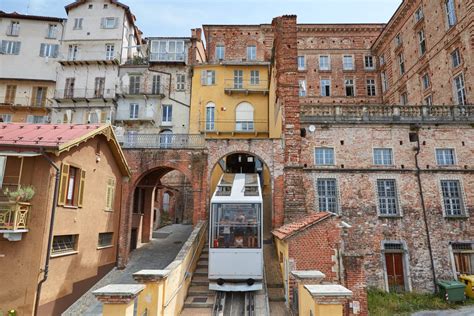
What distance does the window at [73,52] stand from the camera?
30.3m

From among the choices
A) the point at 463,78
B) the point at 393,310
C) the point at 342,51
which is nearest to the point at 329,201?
the point at 393,310

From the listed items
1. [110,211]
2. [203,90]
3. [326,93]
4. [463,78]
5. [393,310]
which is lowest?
[393,310]

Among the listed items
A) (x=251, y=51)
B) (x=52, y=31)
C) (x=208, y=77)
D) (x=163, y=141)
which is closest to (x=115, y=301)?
(x=163, y=141)

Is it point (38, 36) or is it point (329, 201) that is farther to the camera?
point (38, 36)

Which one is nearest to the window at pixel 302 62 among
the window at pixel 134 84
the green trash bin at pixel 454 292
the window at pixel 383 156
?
the window at pixel 134 84

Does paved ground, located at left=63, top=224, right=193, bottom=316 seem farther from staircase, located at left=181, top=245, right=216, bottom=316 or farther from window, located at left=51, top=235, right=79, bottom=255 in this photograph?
staircase, located at left=181, top=245, right=216, bottom=316

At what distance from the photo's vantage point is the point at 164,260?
1569 centimetres

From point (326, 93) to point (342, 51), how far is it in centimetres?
502

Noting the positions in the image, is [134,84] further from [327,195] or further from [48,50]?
[327,195]

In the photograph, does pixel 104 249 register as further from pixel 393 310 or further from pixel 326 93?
pixel 326 93

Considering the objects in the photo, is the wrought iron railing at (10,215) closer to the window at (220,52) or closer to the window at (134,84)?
the window at (134,84)

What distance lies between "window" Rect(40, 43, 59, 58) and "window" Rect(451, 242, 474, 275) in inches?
1405

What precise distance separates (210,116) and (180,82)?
4.45 metres

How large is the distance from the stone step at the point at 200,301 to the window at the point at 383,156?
37.3 ft
